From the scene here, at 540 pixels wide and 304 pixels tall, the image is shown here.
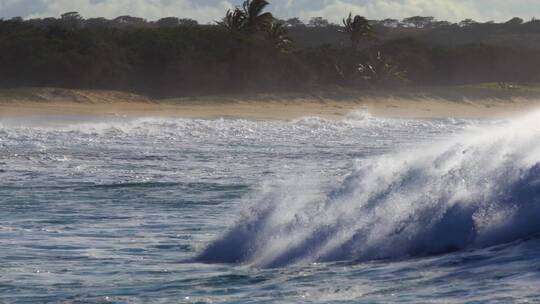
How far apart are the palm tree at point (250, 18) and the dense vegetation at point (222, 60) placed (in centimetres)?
5

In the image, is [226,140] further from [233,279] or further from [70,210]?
[233,279]

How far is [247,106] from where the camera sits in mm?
43188

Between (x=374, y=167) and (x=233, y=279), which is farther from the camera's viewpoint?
(x=374, y=167)

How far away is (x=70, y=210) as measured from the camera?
1370 cm

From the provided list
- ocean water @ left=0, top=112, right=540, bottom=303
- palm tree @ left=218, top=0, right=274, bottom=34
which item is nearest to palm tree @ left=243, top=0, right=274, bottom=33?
palm tree @ left=218, top=0, right=274, bottom=34

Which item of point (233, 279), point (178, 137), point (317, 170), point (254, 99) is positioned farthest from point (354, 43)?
point (233, 279)

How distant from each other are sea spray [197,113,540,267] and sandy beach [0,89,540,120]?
2305cm

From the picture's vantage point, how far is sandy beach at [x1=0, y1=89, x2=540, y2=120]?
37188 mm

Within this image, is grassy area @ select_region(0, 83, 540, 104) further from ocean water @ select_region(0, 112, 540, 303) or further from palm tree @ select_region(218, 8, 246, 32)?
ocean water @ select_region(0, 112, 540, 303)

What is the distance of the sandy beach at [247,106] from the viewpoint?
1464 inches

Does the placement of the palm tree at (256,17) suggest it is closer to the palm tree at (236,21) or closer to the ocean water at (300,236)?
the palm tree at (236,21)

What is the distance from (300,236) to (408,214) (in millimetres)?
916

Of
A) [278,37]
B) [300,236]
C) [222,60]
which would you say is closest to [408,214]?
[300,236]

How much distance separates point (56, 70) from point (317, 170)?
87.8ft
